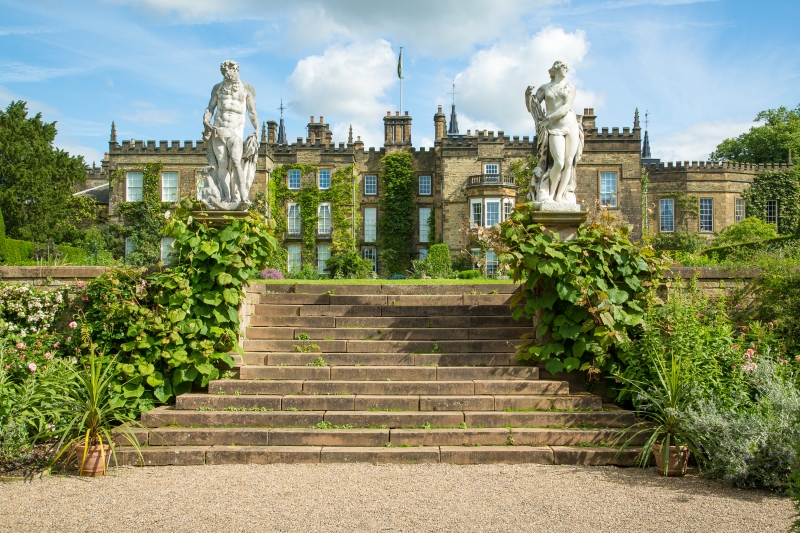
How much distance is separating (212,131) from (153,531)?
546 cm

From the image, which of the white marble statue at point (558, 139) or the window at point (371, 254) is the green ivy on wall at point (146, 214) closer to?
the window at point (371, 254)

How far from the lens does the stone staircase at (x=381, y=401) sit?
21.5 ft

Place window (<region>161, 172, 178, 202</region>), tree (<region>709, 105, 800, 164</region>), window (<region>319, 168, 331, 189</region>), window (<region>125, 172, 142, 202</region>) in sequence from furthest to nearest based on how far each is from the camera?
1. tree (<region>709, 105, 800, 164</region>)
2. window (<region>319, 168, 331, 189</region>)
3. window (<region>161, 172, 178, 202</region>)
4. window (<region>125, 172, 142, 202</region>)

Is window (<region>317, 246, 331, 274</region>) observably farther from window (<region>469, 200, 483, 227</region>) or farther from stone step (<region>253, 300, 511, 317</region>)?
stone step (<region>253, 300, 511, 317</region>)

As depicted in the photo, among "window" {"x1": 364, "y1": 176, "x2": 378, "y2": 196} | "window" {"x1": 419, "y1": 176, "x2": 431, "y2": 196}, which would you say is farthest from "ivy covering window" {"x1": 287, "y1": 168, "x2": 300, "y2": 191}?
"window" {"x1": 419, "y1": 176, "x2": 431, "y2": 196}

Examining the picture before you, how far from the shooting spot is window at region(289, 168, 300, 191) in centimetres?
3834

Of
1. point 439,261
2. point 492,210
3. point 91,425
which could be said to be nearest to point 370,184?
point 492,210

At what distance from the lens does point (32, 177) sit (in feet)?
100

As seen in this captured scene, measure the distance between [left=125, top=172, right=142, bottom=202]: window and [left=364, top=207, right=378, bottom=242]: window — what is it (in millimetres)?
13249

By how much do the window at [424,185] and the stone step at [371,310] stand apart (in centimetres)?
2963

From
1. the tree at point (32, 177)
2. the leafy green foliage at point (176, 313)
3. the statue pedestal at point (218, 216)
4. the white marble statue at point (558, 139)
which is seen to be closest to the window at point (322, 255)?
the tree at point (32, 177)

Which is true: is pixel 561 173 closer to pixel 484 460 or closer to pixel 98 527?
pixel 484 460

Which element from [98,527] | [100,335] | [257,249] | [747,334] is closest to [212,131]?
[257,249]

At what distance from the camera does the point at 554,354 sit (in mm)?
7941
